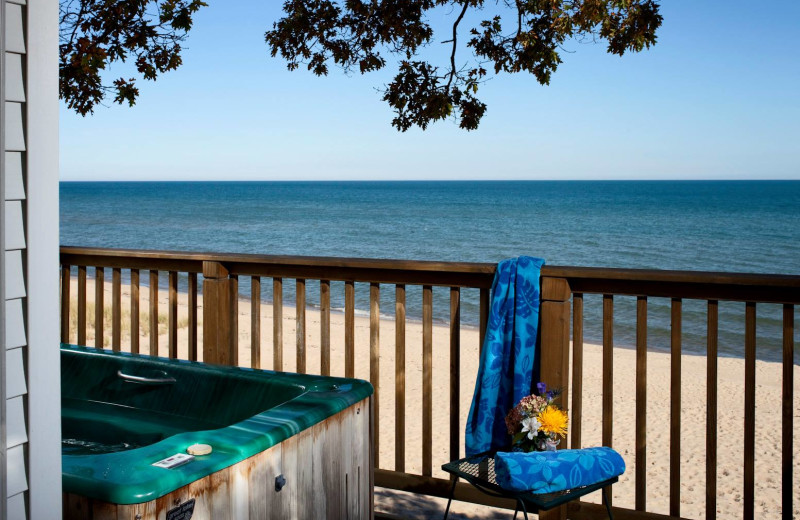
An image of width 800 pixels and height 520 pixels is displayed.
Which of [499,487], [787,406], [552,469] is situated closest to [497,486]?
[499,487]

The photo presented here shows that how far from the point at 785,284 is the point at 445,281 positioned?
1.09m

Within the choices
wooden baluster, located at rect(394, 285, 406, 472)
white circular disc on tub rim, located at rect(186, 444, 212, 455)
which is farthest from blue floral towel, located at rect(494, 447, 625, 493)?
white circular disc on tub rim, located at rect(186, 444, 212, 455)

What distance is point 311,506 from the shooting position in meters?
2.07

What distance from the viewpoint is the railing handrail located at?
2213 millimetres

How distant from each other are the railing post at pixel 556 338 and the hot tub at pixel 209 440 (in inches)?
24.6

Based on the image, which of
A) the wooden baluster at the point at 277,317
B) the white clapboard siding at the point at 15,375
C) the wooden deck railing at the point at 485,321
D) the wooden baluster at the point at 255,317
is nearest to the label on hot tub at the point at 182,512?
the white clapboard siding at the point at 15,375

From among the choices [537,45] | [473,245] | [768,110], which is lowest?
[473,245]

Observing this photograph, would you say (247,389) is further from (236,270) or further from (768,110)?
(768,110)

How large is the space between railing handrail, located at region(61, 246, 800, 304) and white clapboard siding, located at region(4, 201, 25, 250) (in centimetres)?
156

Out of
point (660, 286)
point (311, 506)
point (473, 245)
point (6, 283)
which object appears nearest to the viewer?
point (6, 283)

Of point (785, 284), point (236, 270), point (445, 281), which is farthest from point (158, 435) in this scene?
point (785, 284)

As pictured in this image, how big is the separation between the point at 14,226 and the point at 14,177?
77mm

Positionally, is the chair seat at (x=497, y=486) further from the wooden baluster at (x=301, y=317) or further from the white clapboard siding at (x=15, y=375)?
the white clapboard siding at (x=15, y=375)

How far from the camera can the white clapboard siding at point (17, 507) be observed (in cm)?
115
